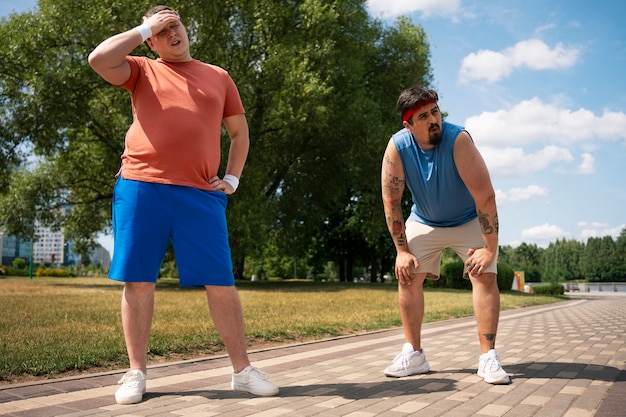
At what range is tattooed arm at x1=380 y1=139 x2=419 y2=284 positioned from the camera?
4.15 metres

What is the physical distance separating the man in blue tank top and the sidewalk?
291 mm

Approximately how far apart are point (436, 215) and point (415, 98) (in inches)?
35.2

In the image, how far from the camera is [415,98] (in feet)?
12.9

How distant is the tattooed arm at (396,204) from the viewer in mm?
4152

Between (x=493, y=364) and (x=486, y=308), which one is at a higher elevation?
(x=486, y=308)

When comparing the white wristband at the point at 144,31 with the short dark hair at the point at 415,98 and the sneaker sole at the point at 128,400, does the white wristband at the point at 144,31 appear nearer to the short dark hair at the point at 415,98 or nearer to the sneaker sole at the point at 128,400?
the short dark hair at the point at 415,98

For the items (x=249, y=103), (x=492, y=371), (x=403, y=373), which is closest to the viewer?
(x=492, y=371)

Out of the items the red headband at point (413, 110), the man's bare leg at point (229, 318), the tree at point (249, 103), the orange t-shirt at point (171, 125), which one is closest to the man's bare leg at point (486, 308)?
the red headband at point (413, 110)

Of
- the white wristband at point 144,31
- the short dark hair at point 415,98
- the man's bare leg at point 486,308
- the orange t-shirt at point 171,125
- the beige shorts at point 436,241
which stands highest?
the white wristband at point 144,31

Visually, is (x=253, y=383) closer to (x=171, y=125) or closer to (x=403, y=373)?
(x=403, y=373)

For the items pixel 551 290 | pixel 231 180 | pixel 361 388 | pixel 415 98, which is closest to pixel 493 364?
pixel 361 388

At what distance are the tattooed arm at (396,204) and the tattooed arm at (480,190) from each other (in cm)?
44

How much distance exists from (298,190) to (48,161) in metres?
10.9

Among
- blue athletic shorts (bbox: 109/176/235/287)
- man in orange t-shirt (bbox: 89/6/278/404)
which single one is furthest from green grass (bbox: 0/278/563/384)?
blue athletic shorts (bbox: 109/176/235/287)
